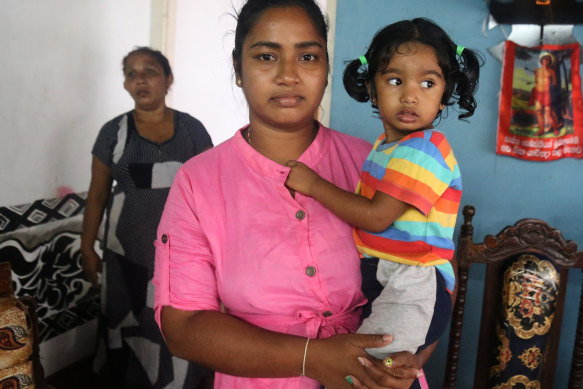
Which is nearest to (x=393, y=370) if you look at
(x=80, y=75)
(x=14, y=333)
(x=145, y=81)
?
(x=14, y=333)

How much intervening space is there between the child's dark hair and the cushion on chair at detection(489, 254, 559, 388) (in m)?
0.85

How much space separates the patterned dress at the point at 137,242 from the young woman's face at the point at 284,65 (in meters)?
0.82

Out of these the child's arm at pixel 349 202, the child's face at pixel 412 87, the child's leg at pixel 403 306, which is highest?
the child's face at pixel 412 87

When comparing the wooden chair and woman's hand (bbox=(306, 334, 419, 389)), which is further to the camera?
the wooden chair

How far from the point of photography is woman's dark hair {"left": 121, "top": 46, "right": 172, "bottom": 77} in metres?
1.79

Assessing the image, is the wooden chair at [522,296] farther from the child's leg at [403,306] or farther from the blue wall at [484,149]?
the child's leg at [403,306]

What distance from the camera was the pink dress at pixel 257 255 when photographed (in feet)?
3.32

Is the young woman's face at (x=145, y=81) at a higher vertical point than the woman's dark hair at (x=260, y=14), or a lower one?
lower

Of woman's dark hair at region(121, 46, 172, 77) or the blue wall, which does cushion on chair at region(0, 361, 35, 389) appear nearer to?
woman's dark hair at region(121, 46, 172, 77)

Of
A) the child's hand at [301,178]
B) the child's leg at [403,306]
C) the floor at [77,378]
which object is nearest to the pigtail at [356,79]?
the child's hand at [301,178]

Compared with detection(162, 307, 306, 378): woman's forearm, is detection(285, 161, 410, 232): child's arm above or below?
above

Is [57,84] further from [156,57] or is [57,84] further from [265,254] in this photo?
[265,254]

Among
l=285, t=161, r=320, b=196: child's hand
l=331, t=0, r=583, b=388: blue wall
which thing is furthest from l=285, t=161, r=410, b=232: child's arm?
l=331, t=0, r=583, b=388: blue wall

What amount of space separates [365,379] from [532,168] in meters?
1.54
